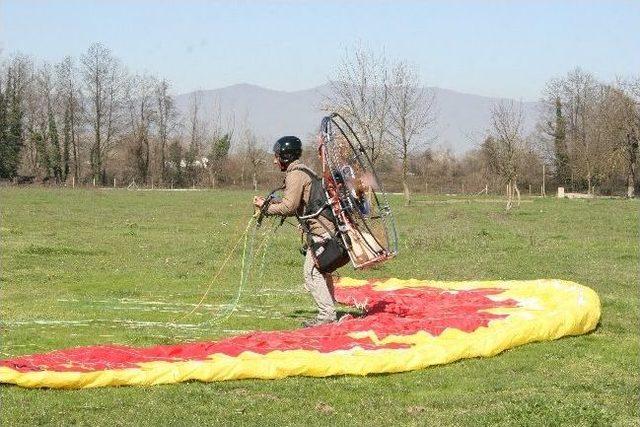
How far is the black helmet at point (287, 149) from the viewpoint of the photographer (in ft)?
36.8

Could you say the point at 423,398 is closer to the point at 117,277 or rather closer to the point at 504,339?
the point at 504,339

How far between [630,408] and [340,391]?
2.37 metres

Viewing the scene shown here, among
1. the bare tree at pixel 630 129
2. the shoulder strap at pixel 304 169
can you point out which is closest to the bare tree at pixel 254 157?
the bare tree at pixel 630 129

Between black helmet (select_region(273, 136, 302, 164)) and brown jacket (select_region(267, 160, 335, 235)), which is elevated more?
black helmet (select_region(273, 136, 302, 164))

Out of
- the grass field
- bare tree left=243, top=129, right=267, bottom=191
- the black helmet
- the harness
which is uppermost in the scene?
bare tree left=243, top=129, right=267, bottom=191

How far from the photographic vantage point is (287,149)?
11.2m

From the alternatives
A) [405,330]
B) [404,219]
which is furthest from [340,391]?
[404,219]

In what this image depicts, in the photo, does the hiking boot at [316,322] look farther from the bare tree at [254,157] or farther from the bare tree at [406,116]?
the bare tree at [254,157]

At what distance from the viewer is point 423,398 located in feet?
26.2

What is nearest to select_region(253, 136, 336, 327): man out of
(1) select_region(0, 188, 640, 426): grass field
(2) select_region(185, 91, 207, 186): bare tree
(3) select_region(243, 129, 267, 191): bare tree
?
(1) select_region(0, 188, 640, 426): grass field

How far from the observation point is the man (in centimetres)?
1104

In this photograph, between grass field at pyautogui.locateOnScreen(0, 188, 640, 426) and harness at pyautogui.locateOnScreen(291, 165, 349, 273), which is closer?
grass field at pyautogui.locateOnScreen(0, 188, 640, 426)

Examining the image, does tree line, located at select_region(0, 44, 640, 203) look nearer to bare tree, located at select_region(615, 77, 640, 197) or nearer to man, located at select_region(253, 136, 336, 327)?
bare tree, located at select_region(615, 77, 640, 197)

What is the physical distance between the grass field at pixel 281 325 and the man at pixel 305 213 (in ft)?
2.56
